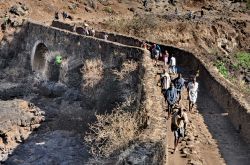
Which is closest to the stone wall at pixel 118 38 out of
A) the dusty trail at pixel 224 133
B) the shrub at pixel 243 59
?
the shrub at pixel 243 59

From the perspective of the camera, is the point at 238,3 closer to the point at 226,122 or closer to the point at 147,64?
the point at 147,64

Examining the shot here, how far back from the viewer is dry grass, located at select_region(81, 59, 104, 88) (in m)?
30.6

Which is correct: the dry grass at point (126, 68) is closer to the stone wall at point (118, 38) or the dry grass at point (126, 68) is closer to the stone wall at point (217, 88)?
the stone wall at point (217, 88)

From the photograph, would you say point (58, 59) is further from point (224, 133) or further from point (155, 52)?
point (224, 133)

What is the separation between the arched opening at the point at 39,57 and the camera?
39.7 m

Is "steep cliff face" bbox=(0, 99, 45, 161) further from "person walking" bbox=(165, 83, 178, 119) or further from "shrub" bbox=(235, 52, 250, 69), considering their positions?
"shrub" bbox=(235, 52, 250, 69)

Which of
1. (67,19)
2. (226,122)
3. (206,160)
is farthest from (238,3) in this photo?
(206,160)

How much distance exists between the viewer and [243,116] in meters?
17.5

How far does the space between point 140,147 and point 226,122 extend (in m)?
5.75

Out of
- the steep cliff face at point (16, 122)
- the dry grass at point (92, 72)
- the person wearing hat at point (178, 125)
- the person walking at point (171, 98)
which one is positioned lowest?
the steep cliff face at point (16, 122)

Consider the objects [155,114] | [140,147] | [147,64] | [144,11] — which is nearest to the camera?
[140,147]

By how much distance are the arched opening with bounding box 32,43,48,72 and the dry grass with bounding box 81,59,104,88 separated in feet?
27.3

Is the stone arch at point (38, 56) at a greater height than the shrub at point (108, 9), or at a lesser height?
lesser

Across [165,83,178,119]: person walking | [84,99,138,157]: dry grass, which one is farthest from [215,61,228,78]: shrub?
[165,83,178,119]: person walking
